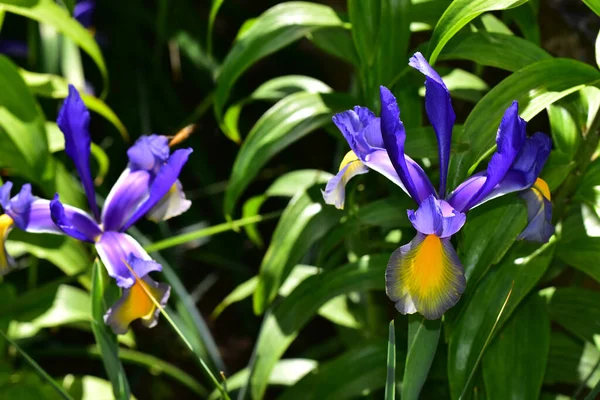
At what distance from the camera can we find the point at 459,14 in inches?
26.1

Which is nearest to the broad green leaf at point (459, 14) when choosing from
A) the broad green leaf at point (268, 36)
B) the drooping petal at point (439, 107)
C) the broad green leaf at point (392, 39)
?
the drooping petal at point (439, 107)

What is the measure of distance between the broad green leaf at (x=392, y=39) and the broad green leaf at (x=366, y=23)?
0.02m

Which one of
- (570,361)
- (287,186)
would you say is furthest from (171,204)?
(570,361)

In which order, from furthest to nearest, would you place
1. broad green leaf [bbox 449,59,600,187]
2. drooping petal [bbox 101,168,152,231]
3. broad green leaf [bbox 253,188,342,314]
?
broad green leaf [bbox 253,188,342,314] → drooping petal [bbox 101,168,152,231] → broad green leaf [bbox 449,59,600,187]

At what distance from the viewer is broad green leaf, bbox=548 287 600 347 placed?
815 millimetres

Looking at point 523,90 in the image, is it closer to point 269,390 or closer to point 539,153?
point 539,153

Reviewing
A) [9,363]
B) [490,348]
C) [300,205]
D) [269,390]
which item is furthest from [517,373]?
[269,390]

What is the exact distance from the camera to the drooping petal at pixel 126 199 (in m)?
0.81

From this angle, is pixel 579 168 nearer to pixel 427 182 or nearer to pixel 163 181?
pixel 427 182

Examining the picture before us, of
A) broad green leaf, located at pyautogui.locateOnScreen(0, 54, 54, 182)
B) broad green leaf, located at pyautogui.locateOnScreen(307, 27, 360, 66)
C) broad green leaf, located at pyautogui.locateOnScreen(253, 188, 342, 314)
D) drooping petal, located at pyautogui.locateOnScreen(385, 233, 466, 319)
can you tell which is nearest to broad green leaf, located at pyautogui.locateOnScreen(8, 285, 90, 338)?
broad green leaf, located at pyautogui.locateOnScreen(0, 54, 54, 182)

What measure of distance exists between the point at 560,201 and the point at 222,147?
3.51 feet

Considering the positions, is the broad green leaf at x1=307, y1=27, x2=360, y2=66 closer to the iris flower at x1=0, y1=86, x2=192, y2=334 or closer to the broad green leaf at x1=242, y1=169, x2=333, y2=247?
the broad green leaf at x1=242, y1=169, x2=333, y2=247

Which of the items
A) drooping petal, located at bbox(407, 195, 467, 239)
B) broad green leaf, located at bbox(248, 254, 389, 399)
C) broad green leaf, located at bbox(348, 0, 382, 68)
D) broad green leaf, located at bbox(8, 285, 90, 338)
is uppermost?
broad green leaf, located at bbox(348, 0, 382, 68)

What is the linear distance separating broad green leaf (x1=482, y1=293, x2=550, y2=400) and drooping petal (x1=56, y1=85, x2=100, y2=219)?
474mm
